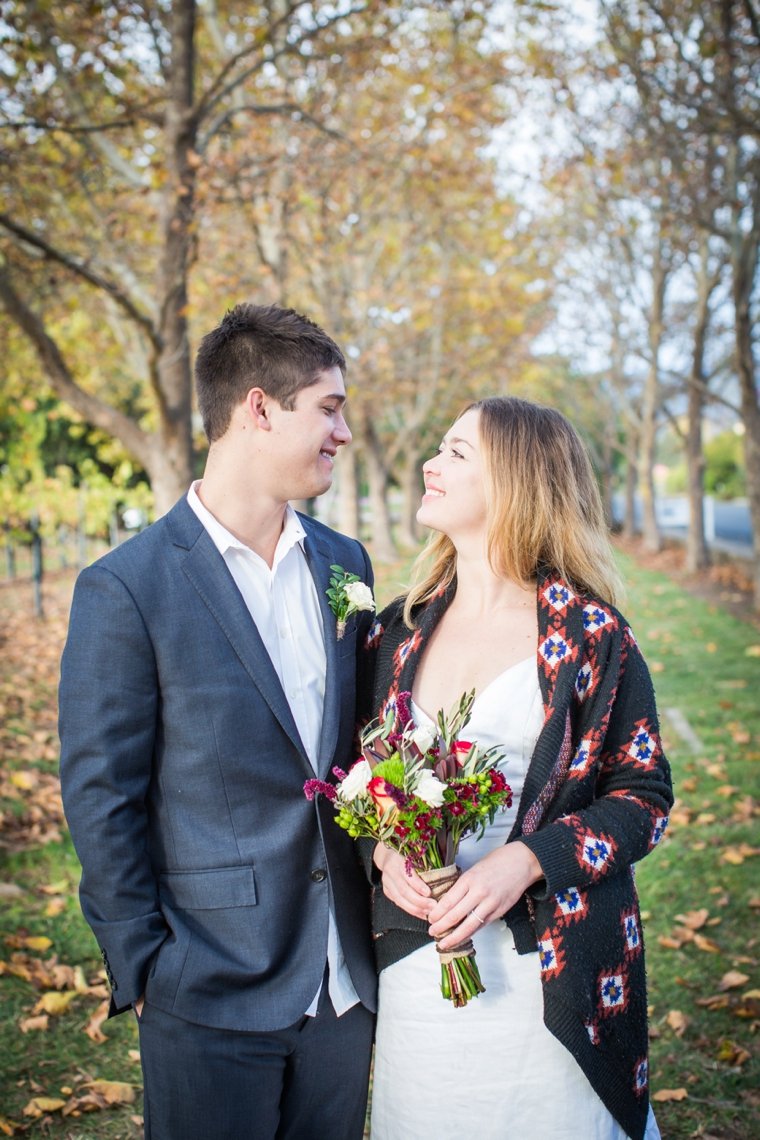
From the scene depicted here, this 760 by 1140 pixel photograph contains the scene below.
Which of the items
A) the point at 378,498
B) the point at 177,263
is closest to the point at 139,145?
the point at 177,263

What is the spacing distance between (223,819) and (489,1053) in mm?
978

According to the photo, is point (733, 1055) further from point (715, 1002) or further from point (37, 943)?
point (37, 943)

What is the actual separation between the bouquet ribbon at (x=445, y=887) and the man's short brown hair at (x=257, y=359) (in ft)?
4.63

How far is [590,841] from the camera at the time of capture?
7.58 ft

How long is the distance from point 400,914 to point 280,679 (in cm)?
76

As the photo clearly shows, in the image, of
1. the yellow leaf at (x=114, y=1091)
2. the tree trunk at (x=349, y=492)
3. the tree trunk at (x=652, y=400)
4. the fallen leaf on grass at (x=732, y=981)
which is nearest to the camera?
the yellow leaf at (x=114, y=1091)

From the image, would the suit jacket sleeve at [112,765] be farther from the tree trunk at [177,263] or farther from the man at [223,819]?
the tree trunk at [177,263]

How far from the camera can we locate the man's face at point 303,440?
2.63 meters

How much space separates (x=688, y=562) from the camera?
2017 centimetres

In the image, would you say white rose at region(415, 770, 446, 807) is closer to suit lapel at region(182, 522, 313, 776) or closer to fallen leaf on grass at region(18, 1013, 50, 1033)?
suit lapel at region(182, 522, 313, 776)

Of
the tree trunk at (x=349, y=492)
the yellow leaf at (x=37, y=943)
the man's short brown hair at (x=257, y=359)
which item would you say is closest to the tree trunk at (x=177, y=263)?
the yellow leaf at (x=37, y=943)

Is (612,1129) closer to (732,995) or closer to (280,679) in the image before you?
(280,679)

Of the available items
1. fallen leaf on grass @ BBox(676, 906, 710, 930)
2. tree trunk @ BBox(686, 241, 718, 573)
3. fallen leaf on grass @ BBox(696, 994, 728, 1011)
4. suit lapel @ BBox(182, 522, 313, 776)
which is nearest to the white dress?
suit lapel @ BBox(182, 522, 313, 776)

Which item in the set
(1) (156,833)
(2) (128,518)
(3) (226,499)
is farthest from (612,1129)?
(2) (128,518)
